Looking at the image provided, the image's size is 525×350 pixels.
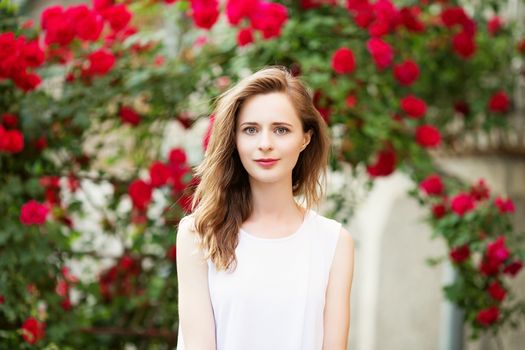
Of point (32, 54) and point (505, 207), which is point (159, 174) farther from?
point (505, 207)

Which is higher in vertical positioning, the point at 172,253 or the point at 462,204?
the point at 462,204

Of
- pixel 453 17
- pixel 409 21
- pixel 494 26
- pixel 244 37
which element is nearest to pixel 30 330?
pixel 244 37

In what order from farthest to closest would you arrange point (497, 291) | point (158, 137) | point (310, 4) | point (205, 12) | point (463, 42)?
point (463, 42) < point (158, 137) < point (310, 4) < point (497, 291) < point (205, 12)

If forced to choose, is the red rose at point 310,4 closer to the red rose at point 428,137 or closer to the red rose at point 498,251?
the red rose at point 428,137

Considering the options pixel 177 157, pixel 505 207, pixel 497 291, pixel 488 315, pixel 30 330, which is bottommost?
pixel 30 330

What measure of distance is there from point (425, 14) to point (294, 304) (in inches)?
129

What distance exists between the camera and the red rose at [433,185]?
14.5ft

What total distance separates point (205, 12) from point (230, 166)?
1.56 metres

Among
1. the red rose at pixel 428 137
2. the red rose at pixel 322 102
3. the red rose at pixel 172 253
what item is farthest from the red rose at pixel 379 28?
the red rose at pixel 172 253

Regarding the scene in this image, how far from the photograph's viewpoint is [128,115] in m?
4.55

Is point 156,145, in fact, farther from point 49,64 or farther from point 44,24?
point 44,24

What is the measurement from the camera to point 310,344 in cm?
265

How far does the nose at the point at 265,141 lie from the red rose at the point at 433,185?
1.95 m

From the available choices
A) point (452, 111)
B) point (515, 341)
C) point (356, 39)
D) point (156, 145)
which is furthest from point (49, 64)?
point (515, 341)
